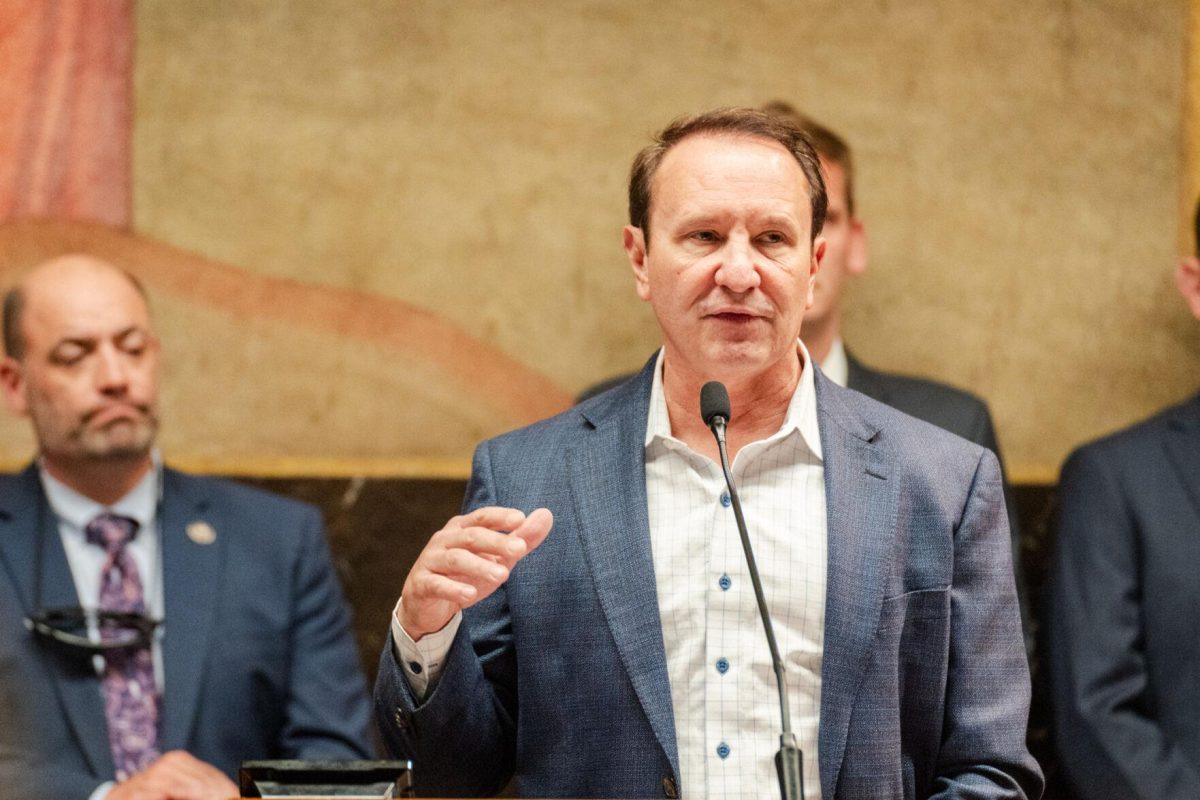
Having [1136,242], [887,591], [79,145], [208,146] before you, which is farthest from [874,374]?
[79,145]

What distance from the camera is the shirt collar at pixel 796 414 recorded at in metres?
2.21

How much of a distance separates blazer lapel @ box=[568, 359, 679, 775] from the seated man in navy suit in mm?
1304

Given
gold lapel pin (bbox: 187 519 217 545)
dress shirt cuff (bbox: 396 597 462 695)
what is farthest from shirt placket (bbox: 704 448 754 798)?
gold lapel pin (bbox: 187 519 217 545)

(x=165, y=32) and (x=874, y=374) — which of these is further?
(x=165, y=32)

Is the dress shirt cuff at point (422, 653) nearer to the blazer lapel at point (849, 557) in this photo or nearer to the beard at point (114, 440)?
the blazer lapel at point (849, 557)

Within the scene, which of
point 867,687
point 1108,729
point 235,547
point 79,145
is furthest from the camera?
point 79,145

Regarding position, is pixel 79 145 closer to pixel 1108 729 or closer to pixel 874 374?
pixel 874 374

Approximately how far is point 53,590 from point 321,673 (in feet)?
2.02

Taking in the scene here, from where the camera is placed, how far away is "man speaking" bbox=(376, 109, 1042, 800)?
6.70 feet

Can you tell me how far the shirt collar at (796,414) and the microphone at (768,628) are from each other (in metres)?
0.26

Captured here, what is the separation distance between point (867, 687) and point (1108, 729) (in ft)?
4.38

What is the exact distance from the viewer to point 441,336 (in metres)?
3.78

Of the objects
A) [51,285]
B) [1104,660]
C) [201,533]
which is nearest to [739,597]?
[1104,660]

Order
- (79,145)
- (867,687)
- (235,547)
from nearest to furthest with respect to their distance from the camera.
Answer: (867,687) < (235,547) < (79,145)
